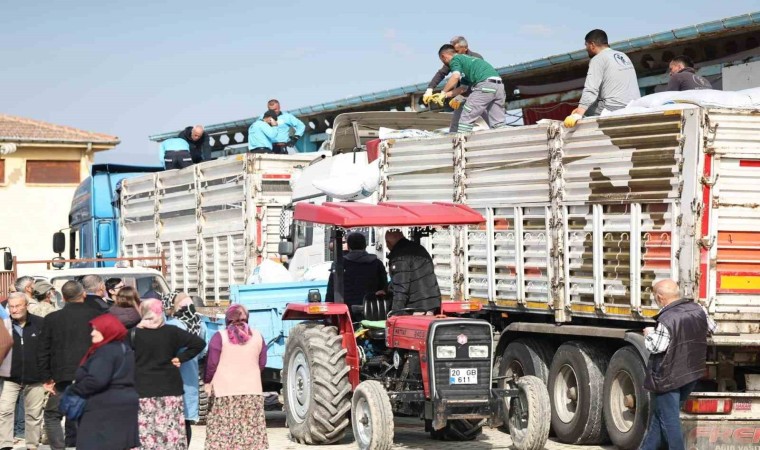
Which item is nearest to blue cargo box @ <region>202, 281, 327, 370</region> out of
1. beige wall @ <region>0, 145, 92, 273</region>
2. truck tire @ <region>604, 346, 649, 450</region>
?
truck tire @ <region>604, 346, 649, 450</region>

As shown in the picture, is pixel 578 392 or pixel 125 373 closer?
pixel 125 373

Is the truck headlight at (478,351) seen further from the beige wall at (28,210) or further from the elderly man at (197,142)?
the beige wall at (28,210)

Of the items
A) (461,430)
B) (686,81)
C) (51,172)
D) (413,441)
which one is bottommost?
(413,441)

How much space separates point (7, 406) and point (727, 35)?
38.1 ft

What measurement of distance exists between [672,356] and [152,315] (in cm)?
412

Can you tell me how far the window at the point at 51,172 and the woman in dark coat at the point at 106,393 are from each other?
38649 millimetres

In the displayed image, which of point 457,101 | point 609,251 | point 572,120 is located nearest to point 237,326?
point 609,251

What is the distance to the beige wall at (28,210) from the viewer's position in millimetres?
45562

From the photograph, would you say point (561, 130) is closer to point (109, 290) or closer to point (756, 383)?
point (756, 383)

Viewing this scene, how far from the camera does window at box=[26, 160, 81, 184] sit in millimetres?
46406

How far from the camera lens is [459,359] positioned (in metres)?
11.6

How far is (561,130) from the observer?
42.9 ft

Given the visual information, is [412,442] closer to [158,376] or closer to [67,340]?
[67,340]

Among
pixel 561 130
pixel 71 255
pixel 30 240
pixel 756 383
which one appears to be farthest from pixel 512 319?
pixel 30 240
